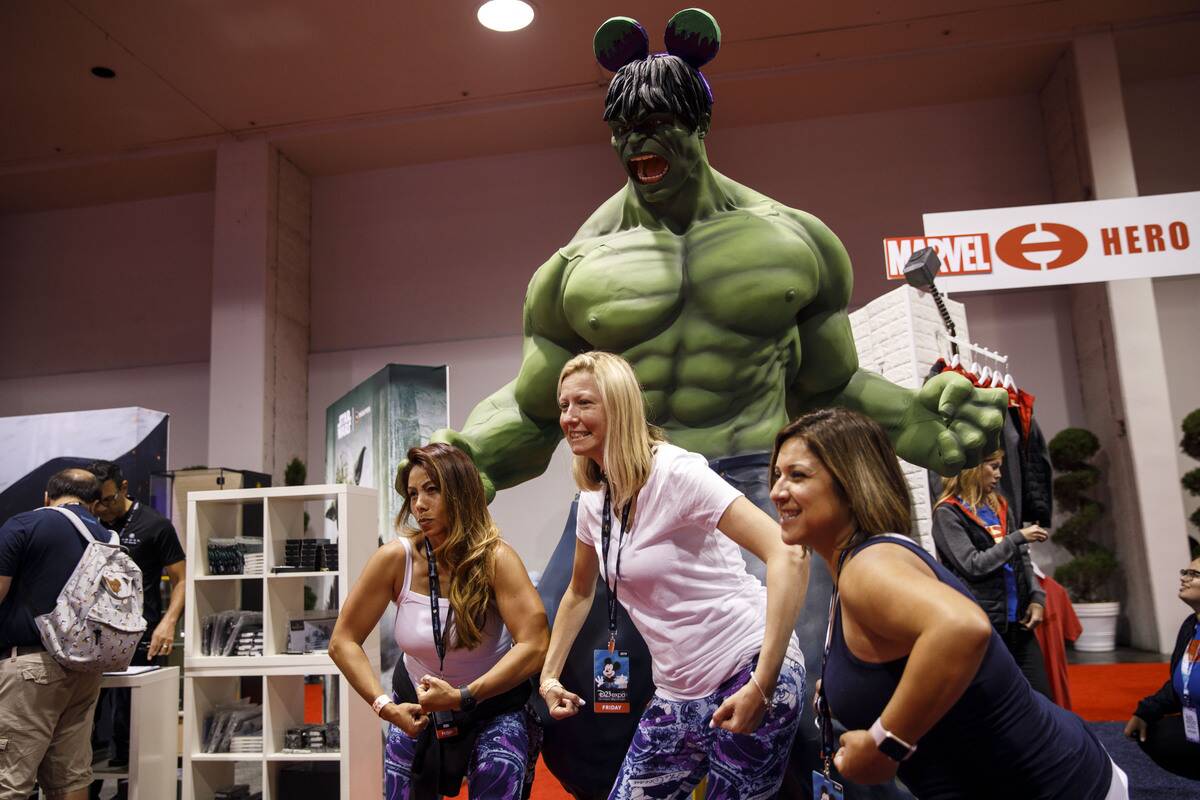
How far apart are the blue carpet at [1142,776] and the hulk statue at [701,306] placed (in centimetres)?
272

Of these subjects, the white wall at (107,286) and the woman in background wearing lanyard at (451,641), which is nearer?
the woman in background wearing lanyard at (451,641)

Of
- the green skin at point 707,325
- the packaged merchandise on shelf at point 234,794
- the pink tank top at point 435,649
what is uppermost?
the green skin at point 707,325

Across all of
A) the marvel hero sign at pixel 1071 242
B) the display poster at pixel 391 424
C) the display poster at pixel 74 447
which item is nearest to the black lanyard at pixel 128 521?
the display poster at pixel 391 424

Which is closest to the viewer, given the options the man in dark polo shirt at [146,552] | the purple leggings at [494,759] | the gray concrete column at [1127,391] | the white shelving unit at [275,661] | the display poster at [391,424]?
the purple leggings at [494,759]

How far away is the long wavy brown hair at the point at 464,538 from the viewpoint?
1.85m

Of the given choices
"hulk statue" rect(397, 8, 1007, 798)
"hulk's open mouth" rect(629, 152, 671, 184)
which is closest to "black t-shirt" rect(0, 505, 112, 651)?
"hulk statue" rect(397, 8, 1007, 798)

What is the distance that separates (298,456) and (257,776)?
14.6 ft

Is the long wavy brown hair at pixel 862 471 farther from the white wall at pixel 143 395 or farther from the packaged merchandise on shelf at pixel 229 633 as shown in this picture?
the white wall at pixel 143 395

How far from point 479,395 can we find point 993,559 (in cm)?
619

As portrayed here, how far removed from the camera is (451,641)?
72.8 inches

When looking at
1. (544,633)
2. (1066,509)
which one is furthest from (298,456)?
(544,633)

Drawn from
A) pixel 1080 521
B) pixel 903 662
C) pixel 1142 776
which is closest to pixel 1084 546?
pixel 1080 521

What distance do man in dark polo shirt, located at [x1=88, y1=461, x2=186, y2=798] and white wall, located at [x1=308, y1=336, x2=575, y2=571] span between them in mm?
3934

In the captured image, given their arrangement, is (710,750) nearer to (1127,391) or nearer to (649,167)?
(649,167)
